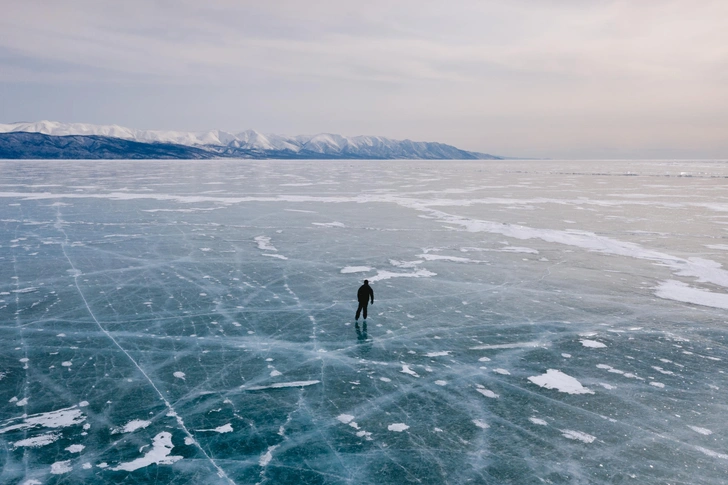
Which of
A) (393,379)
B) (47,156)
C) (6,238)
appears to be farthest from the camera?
(47,156)

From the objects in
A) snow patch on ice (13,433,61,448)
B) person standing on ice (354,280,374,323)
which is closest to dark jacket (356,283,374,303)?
person standing on ice (354,280,374,323)

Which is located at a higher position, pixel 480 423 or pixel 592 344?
pixel 592 344

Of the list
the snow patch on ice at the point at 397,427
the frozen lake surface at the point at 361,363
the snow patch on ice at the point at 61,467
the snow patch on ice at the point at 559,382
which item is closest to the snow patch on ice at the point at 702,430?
the frozen lake surface at the point at 361,363

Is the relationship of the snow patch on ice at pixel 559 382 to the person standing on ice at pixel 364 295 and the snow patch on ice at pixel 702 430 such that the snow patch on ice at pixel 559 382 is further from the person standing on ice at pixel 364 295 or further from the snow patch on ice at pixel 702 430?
the person standing on ice at pixel 364 295

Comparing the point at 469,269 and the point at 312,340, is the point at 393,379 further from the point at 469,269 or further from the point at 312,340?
the point at 469,269

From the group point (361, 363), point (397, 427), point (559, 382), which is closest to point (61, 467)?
point (397, 427)

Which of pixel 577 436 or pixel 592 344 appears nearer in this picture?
pixel 577 436

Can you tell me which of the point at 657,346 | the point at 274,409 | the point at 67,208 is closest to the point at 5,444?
the point at 274,409

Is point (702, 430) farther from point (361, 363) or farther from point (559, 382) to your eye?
point (361, 363)
